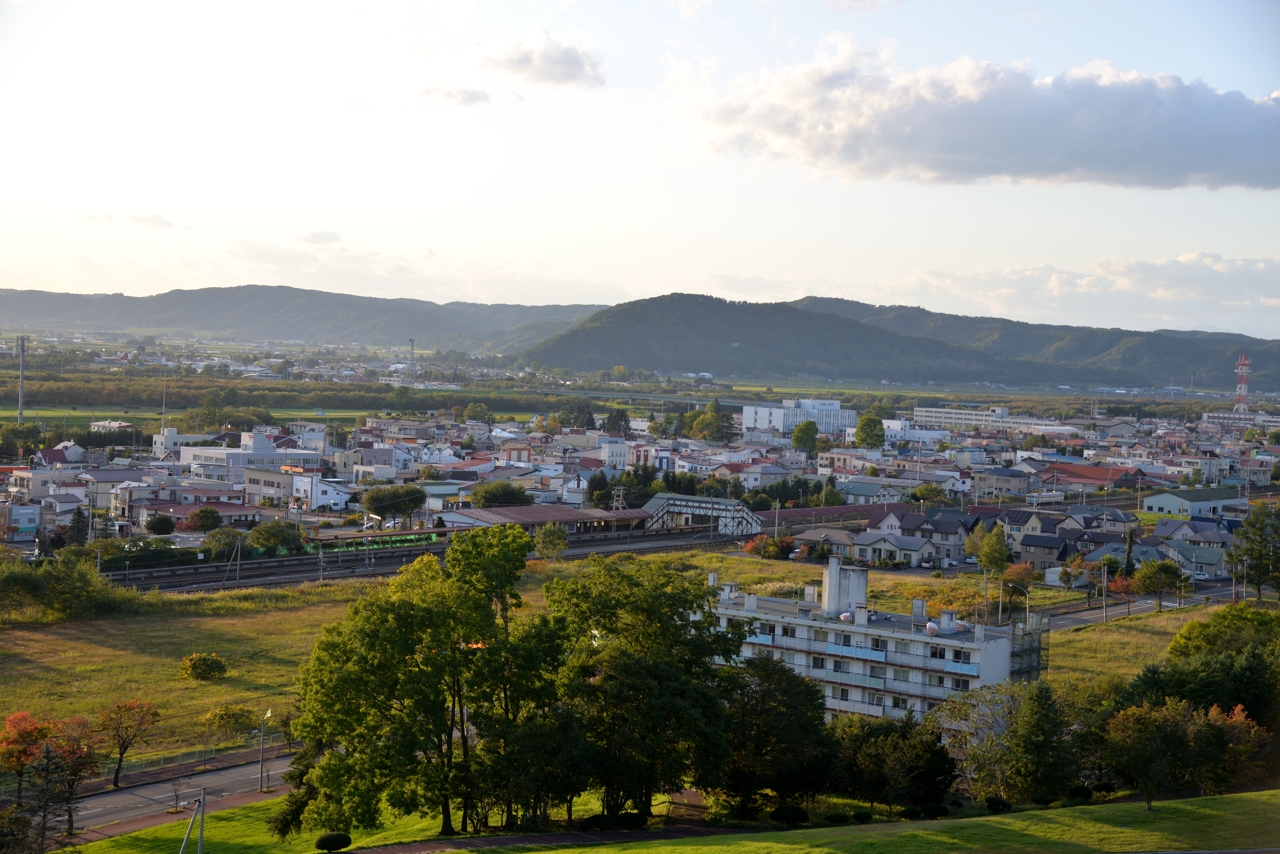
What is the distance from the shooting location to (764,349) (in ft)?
544

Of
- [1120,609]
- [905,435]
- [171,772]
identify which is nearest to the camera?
[171,772]

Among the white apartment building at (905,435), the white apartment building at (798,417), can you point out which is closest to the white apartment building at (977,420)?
the white apartment building at (798,417)

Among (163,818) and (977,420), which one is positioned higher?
(977,420)

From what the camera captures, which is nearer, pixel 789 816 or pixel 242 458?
pixel 789 816

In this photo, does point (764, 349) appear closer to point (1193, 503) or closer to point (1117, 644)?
point (1193, 503)

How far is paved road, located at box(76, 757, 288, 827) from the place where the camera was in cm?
1211

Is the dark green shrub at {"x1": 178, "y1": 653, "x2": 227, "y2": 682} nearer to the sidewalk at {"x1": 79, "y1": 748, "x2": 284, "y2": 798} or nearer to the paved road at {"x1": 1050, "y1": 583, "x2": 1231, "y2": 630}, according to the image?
the sidewalk at {"x1": 79, "y1": 748, "x2": 284, "y2": 798}

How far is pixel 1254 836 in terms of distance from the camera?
8.88 metres

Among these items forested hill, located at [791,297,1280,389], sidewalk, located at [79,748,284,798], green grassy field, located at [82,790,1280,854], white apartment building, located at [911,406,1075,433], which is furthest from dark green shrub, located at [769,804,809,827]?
forested hill, located at [791,297,1280,389]

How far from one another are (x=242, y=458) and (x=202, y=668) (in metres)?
23.4

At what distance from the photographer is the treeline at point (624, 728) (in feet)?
34.2

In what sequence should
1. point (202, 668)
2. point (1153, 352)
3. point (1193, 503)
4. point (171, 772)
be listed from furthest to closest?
point (1153, 352), point (1193, 503), point (202, 668), point (171, 772)

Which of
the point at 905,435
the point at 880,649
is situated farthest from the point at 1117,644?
the point at 905,435

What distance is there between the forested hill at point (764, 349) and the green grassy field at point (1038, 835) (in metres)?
133
